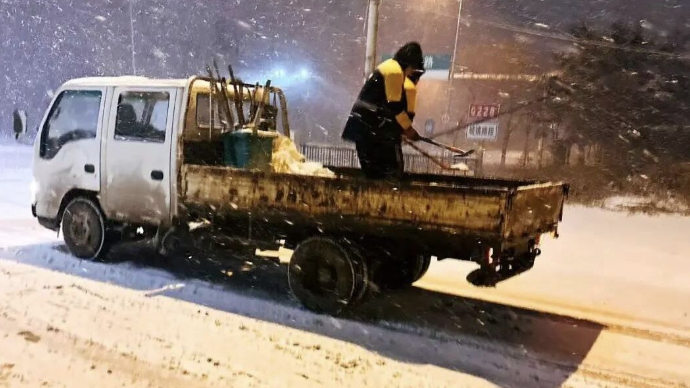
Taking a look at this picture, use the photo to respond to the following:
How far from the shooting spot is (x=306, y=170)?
6449mm

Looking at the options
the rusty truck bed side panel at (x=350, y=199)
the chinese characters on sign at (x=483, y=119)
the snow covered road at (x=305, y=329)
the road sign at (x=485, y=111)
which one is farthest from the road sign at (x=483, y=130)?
the rusty truck bed side panel at (x=350, y=199)

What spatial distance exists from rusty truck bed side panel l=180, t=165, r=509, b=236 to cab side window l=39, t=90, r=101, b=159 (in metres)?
1.71

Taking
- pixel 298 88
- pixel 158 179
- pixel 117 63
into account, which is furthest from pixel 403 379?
pixel 117 63

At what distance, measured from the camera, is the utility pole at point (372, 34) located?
11.3 metres

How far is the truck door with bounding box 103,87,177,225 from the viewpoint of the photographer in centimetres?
624

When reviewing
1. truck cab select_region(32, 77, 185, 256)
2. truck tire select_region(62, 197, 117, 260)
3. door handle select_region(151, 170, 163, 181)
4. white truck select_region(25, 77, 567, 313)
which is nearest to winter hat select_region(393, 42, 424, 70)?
white truck select_region(25, 77, 567, 313)

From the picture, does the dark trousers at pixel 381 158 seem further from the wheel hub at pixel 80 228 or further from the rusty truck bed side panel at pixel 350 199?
the wheel hub at pixel 80 228

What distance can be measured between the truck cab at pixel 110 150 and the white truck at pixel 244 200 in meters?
0.01

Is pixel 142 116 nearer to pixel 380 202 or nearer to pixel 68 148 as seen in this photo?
pixel 68 148

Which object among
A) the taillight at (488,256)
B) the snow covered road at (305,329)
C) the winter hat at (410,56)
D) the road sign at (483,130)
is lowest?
the snow covered road at (305,329)

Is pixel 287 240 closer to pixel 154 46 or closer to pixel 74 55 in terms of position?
pixel 154 46

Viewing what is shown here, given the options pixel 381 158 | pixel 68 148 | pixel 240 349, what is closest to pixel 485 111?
pixel 381 158

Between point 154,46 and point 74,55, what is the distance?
645 cm

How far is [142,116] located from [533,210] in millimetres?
4353
